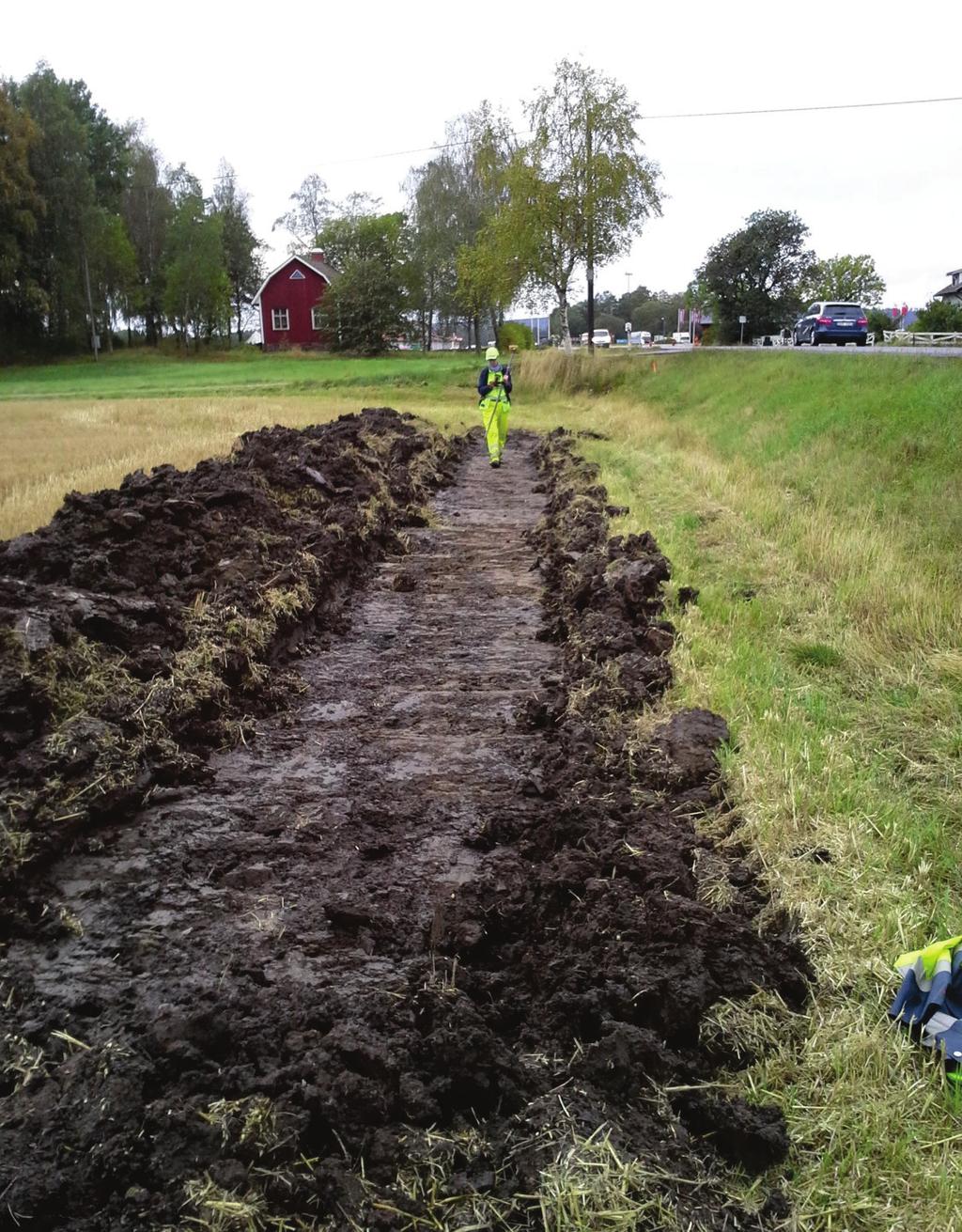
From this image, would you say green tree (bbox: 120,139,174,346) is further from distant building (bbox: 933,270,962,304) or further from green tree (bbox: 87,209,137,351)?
distant building (bbox: 933,270,962,304)

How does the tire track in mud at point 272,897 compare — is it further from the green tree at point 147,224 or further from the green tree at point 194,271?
the green tree at point 147,224

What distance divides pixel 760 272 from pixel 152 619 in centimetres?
4240

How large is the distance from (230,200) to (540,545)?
82.3m

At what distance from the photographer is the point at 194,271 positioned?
202 ft

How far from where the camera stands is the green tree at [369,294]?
175 ft

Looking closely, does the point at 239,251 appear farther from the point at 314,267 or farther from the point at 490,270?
the point at 490,270

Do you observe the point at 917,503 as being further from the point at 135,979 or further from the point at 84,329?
the point at 84,329

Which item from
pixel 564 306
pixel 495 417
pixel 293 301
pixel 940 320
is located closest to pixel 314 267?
pixel 293 301

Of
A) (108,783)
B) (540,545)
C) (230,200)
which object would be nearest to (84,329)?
(230,200)

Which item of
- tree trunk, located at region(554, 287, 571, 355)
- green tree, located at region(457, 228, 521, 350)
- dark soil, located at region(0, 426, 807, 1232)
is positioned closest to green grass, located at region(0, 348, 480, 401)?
green tree, located at region(457, 228, 521, 350)

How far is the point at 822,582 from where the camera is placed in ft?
24.7

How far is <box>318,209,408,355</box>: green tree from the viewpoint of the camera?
5334cm

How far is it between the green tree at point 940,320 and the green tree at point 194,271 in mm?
43383

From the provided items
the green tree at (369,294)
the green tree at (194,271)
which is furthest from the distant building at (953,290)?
the green tree at (194,271)
